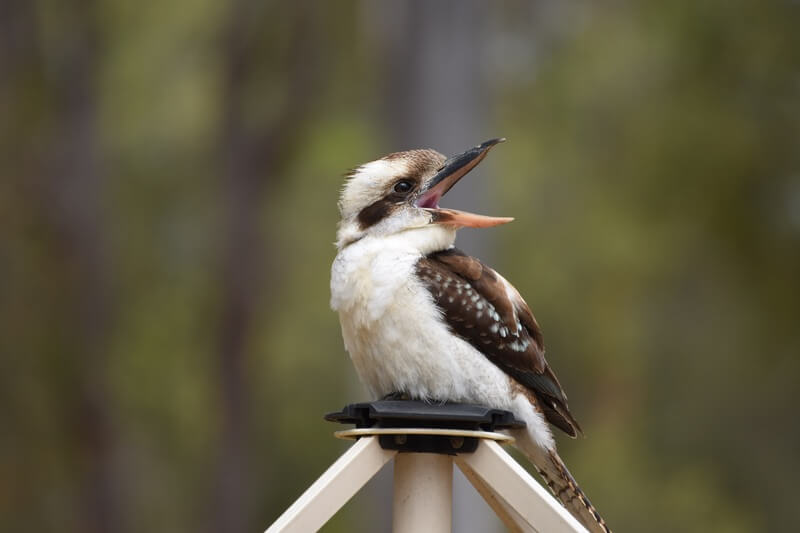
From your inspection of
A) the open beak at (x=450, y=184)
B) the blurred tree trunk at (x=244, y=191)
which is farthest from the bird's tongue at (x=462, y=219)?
the blurred tree trunk at (x=244, y=191)

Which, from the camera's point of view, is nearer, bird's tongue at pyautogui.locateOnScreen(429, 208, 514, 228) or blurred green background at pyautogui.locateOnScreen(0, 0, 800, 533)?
bird's tongue at pyautogui.locateOnScreen(429, 208, 514, 228)

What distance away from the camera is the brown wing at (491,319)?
3236 millimetres

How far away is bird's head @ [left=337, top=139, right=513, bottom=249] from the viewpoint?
3.36 m

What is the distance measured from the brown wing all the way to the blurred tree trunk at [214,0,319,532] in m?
9.49

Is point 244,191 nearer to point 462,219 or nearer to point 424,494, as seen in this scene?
point 462,219

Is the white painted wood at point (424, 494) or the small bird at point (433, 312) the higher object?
the small bird at point (433, 312)

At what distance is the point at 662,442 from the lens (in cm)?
1554

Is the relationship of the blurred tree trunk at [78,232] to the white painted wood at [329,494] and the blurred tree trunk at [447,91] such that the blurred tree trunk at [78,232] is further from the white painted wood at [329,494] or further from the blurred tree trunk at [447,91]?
the white painted wood at [329,494]

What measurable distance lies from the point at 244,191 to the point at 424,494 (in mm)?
10539

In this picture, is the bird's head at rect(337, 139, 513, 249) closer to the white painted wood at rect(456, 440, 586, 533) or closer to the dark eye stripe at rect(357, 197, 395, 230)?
the dark eye stripe at rect(357, 197, 395, 230)

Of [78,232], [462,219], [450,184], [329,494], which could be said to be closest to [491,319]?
[462,219]

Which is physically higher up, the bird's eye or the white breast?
the bird's eye

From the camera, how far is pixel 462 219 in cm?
326

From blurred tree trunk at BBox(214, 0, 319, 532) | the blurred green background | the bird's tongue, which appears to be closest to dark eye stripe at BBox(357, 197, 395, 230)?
the bird's tongue
